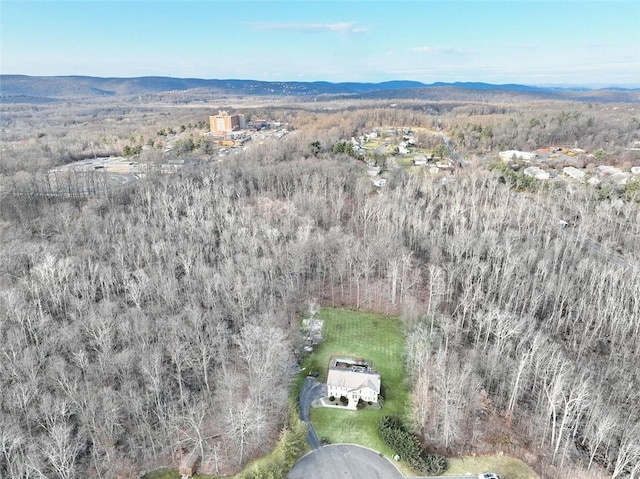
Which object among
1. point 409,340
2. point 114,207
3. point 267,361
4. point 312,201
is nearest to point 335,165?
point 312,201

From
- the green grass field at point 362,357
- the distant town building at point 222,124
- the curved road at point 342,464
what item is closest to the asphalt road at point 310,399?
the curved road at point 342,464

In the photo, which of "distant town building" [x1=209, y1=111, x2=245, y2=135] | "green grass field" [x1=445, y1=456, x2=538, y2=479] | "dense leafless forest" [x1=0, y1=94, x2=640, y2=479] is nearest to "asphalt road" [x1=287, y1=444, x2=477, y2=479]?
"green grass field" [x1=445, y1=456, x2=538, y2=479]

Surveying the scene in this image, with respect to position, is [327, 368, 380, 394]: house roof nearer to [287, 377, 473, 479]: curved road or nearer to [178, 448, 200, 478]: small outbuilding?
[287, 377, 473, 479]: curved road

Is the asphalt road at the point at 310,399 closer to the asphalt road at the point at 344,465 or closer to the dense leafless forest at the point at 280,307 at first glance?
the asphalt road at the point at 344,465

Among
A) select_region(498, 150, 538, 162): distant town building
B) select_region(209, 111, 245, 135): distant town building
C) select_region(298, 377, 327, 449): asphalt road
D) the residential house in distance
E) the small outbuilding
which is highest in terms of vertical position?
select_region(209, 111, 245, 135): distant town building

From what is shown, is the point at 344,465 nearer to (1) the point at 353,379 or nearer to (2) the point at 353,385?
(2) the point at 353,385

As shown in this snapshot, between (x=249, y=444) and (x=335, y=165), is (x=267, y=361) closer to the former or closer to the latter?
(x=249, y=444)

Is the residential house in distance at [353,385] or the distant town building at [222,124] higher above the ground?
the distant town building at [222,124]
